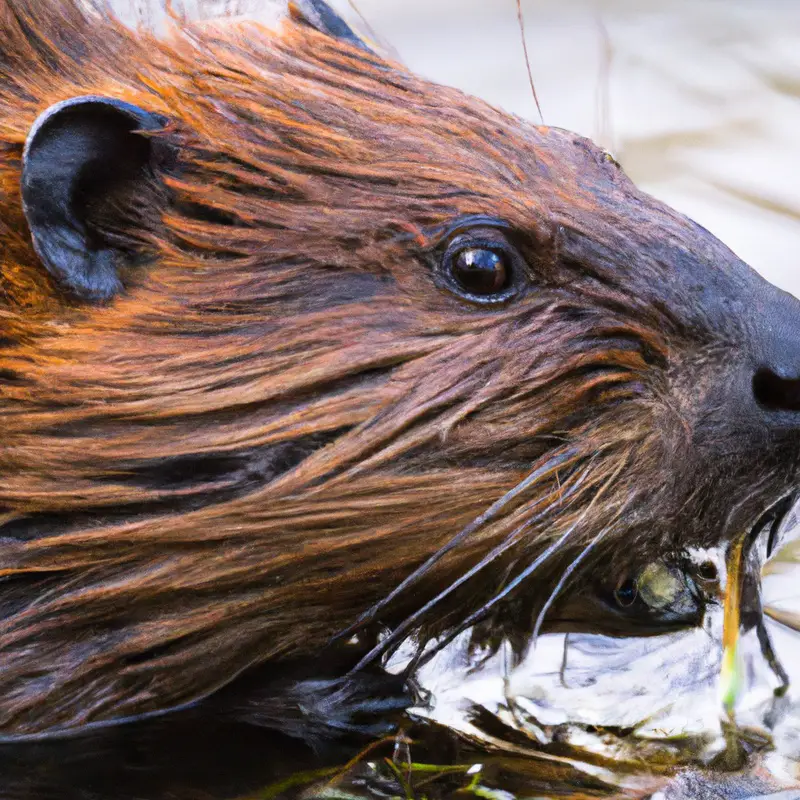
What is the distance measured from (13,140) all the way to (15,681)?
3.33ft

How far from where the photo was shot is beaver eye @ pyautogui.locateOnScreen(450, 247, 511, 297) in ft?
8.91

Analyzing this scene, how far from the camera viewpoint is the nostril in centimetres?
271

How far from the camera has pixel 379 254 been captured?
2701mm

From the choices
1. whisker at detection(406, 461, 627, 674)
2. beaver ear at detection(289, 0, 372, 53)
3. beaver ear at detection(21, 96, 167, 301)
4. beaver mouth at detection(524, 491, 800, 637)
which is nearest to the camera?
beaver ear at detection(21, 96, 167, 301)

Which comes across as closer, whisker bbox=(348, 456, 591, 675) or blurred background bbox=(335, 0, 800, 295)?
whisker bbox=(348, 456, 591, 675)

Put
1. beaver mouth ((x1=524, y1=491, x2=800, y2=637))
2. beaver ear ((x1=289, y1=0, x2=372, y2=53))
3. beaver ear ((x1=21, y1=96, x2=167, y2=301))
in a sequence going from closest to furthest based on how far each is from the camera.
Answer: beaver ear ((x1=21, y1=96, x2=167, y2=301)) < beaver mouth ((x1=524, y1=491, x2=800, y2=637)) < beaver ear ((x1=289, y1=0, x2=372, y2=53))

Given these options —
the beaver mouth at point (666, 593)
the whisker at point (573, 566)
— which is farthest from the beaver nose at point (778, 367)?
the whisker at point (573, 566)

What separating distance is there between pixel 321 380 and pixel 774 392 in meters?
0.83

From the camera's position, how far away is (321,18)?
3092 mm

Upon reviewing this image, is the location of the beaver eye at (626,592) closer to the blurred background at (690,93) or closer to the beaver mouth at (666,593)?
the beaver mouth at (666,593)

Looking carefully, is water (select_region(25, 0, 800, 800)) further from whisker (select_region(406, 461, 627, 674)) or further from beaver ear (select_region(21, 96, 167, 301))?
beaver ear (select_region(21, 96, 167, 301))

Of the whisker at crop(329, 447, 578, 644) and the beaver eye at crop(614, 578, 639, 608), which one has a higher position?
the whisker at crop(329, 447, 578, 644)

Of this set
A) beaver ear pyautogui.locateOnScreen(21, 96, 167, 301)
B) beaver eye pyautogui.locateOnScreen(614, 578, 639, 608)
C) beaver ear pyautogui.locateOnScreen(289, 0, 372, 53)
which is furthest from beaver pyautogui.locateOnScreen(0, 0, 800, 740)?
beaver ear pyautogui.locateOnScreen(289, 0, 372, 53)

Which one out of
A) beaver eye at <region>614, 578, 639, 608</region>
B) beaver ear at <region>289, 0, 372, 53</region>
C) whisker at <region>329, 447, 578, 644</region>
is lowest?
beaver eye at <region>614, 578, 639, 608</region>
